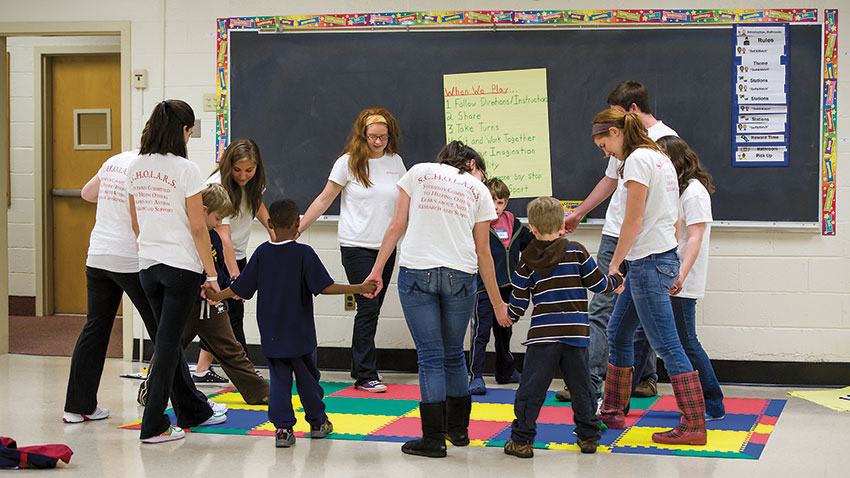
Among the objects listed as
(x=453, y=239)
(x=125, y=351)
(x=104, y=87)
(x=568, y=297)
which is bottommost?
(x=125, y=351)

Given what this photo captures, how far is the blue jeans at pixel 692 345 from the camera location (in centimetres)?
421

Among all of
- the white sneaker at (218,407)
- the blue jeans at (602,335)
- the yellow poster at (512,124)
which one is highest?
the yellow poster at (512,124)

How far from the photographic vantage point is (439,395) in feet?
12.3

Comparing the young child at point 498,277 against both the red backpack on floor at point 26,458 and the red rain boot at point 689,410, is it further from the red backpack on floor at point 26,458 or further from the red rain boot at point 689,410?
the red backpack on floor at point 26,458

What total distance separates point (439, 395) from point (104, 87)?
511 cm

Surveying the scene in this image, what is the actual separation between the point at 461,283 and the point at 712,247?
232 centimetres

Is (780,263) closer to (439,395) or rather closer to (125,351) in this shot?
(439,395)

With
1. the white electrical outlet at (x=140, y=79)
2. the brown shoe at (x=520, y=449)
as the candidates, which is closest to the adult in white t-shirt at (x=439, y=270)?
the brown shoe at (x=520, y=449)

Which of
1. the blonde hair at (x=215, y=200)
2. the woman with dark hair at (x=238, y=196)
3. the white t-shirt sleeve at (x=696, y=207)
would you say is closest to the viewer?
the white t-shirt sleeve at (x=696, y=207)

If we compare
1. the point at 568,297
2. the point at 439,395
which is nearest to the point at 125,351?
the point at 439,395

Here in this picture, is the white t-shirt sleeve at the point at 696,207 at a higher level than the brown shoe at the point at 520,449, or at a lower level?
higher

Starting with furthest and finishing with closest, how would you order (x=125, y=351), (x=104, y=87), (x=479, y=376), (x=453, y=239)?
(x=104, y=87) → (x=125, y=351) → (x=479, y=376) → (x=453, y=239)

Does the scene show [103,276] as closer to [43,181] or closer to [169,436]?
[169,436]

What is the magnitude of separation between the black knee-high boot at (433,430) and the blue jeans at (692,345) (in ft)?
3.90
